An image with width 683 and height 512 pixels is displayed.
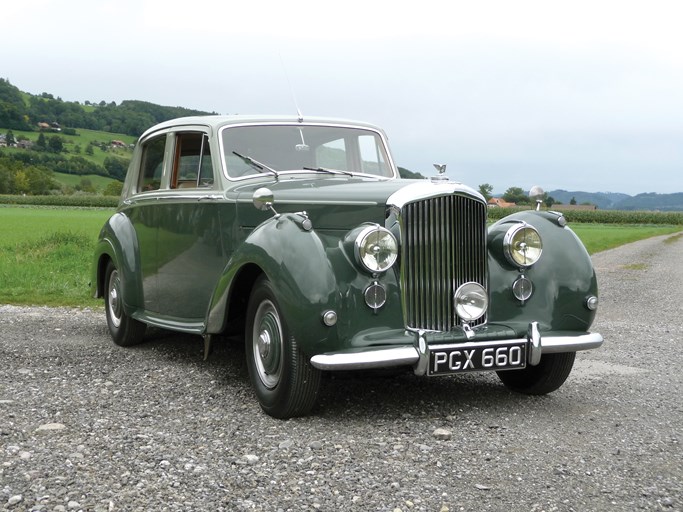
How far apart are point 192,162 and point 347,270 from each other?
2331 mm

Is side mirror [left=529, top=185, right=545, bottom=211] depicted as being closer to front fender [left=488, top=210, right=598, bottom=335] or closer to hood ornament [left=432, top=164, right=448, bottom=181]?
front fender [left=488, top=210, right=598, bottom=335]

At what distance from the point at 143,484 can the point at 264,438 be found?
89 centimetres

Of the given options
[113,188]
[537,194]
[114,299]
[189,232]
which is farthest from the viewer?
[113,188]

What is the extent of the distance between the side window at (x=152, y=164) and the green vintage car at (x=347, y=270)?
20.6 inches

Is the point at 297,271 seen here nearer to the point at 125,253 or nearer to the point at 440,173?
the point at 440,173

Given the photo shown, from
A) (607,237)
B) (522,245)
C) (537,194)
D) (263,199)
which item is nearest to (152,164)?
(263,199)

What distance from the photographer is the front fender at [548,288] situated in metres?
4.98

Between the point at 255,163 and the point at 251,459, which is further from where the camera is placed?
the point at 255,163

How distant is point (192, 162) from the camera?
248 inches

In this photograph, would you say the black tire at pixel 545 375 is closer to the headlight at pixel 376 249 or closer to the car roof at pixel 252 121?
the headlight at pixel 376 249

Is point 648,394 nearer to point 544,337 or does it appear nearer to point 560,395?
point 560,395

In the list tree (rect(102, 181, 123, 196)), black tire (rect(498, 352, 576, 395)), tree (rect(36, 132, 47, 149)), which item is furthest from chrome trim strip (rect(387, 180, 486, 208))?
tree (rect(36, 132, 47, 149))

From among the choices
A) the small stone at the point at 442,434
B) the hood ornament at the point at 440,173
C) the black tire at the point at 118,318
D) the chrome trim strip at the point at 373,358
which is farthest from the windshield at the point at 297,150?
the small stone at the point at 442,434

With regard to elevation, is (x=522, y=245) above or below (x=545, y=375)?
above
